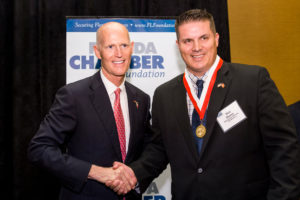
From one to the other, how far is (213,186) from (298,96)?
2873 mm

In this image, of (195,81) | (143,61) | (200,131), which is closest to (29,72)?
(143,61)

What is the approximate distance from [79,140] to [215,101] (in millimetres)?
1053

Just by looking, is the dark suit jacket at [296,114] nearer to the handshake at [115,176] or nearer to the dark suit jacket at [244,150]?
the dark suit jacket at [244,150]

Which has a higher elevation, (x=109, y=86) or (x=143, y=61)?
(x=143, y=61)

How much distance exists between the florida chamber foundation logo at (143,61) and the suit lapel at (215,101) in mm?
1459

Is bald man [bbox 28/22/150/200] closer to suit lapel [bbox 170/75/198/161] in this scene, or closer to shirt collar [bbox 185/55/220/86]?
suit lapel [bbox 170/75/198/161]

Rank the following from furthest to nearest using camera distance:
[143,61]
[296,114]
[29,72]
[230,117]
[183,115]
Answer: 1. [29,72]
2. [143,61]
3. [296,114]
4. [183,115]
5. [230,117]

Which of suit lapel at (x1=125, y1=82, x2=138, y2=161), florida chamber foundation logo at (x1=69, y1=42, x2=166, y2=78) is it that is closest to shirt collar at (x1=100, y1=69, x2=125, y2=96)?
suit lapel at (x1=125, y1=82, x2=138, y2=161)

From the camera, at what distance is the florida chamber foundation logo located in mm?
3049

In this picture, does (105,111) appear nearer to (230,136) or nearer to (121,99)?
(121,99)

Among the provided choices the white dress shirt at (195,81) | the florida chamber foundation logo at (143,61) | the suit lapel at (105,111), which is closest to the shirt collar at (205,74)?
the white dress shirt at (195,81)

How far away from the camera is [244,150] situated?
1.59 meters

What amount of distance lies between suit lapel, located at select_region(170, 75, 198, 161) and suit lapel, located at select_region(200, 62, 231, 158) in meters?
0.09

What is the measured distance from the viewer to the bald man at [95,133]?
177 cm
